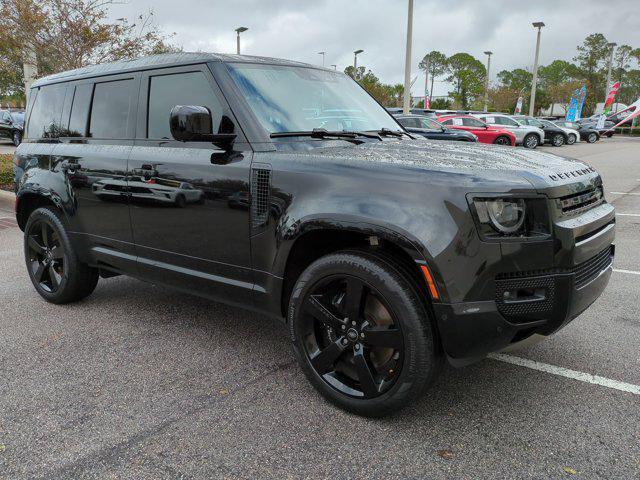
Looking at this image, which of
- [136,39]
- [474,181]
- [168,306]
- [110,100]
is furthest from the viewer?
[136,39]

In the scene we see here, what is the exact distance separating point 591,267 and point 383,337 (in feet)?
3.54

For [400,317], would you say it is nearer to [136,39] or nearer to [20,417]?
[20,417]

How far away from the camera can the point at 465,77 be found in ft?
285

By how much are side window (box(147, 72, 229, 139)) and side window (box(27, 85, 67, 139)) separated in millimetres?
1240

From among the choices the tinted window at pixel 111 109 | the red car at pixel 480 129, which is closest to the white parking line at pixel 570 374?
the tinted window at pixel 111 109

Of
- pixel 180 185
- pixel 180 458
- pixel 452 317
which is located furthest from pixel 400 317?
pixel 180 185

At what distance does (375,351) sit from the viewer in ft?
8.95

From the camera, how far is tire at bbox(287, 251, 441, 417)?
2436 millimetres

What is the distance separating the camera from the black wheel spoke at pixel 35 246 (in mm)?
4574

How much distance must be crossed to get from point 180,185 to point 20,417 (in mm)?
1507

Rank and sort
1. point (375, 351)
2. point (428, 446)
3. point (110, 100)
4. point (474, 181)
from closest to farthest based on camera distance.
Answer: point (474, 181) → point (428, 446) → point (375, 351) → point (110, 100)

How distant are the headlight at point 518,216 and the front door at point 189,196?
134 centimetres

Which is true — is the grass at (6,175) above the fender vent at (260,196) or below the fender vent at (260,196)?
below

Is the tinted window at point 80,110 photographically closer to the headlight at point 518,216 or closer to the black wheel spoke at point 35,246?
the black wheel spoke at point 35,246
